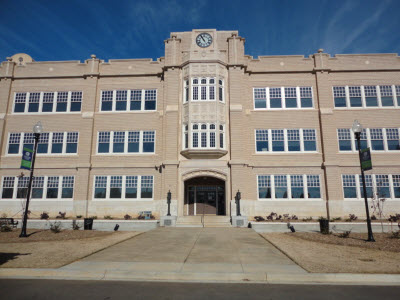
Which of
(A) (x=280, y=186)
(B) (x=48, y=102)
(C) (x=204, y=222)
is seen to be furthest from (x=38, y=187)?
(A) (x=280, y=186)

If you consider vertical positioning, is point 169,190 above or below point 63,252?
above

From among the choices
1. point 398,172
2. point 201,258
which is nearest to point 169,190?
point 201,258

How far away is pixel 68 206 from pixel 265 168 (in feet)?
58.9

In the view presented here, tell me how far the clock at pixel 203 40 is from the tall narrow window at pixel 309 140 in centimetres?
1217

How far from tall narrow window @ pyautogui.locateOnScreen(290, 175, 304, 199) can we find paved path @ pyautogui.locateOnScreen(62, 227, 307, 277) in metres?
11.1

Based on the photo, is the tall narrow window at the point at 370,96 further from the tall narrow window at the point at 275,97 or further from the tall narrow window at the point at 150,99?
the tall narrow window at the point at 150,99

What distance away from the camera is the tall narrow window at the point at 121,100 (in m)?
25.6

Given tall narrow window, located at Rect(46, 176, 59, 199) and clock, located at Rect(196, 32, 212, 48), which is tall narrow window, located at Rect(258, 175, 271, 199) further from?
tall narrow window, located at Rect(46, 176, 59, 199)

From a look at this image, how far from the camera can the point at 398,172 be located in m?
22.9

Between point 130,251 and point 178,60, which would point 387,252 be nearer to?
point 130,251

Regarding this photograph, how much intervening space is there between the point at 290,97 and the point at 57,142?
73.9ft

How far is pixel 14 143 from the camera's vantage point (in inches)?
998

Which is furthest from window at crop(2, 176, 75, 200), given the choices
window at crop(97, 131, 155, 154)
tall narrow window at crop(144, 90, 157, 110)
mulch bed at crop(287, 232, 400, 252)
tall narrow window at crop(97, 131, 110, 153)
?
mulch bed at crop(287, 232, 400, 252)

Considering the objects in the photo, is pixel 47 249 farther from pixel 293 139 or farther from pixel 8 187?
pixel 293 139
